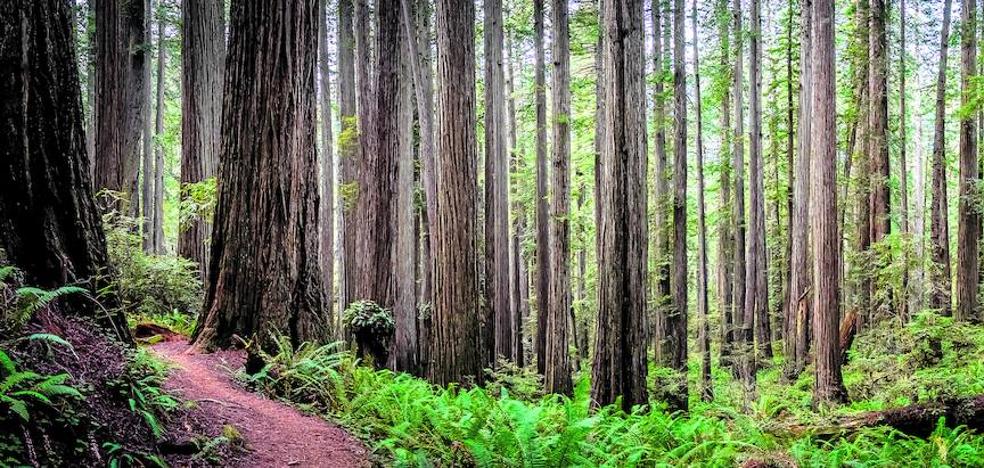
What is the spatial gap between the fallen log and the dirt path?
167 inches

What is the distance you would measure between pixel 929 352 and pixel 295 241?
11406mm

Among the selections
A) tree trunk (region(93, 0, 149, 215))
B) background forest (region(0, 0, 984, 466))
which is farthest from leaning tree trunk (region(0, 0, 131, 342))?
tree trunk (region(93, 0, 149, 215))

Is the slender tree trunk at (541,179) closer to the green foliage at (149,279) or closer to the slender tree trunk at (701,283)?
the slender tree trunk at (701,283)

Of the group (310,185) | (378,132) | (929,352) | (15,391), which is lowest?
(929,352)

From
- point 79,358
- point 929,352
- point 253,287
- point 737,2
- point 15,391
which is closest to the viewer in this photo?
point 15,391

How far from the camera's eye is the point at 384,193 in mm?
10961

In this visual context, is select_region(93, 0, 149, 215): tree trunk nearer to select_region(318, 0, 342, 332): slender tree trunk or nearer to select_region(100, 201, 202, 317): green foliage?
select_region(100, 201, 202, 317): green foliage

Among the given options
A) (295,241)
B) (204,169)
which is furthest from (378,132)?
(295,241)

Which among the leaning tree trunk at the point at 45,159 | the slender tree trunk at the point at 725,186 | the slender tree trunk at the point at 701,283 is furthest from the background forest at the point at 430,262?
the slender tree trunk at the point at 725,186

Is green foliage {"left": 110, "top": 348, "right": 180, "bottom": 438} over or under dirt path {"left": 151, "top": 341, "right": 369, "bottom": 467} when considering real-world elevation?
over

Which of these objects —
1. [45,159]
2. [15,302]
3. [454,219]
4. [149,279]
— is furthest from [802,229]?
[15,302]

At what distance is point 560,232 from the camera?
12914 millimetres

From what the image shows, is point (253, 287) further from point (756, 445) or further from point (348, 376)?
point (756, 445)

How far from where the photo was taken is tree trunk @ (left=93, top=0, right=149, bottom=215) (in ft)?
34.6
